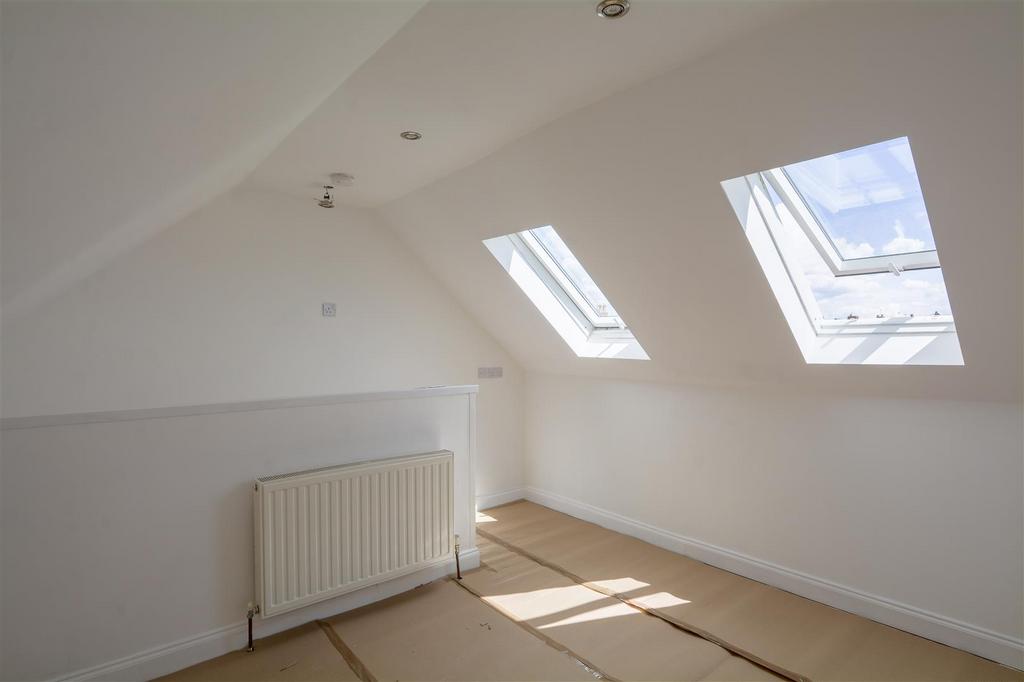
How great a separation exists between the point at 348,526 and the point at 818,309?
2738 mm

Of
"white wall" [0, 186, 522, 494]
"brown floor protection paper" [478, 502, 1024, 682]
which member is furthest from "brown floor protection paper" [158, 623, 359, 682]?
"white wall" [0, 186, 522, 494]

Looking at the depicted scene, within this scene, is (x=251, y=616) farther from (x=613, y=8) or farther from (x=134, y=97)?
(x=613, y=8)

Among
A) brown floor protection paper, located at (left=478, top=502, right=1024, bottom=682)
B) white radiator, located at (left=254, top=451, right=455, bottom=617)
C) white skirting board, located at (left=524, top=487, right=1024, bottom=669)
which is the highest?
white radiator, located at (left=254, top=451, right=455, bottom=617)

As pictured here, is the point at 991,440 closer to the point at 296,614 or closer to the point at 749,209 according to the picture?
the point at 749,209

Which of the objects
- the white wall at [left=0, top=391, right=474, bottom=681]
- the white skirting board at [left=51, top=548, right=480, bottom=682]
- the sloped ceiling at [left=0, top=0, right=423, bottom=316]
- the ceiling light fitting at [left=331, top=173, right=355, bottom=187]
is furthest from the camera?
the ceiling light fitting at [left=331, top=173, right=355, bottom=187]

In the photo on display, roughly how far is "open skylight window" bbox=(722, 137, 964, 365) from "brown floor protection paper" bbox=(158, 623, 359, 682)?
2.70 meters

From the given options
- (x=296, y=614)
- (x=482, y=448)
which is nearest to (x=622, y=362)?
(x=482, y=448)

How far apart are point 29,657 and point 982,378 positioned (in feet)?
13.2

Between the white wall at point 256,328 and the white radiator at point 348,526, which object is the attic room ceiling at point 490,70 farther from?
the white radiator at point 348,526

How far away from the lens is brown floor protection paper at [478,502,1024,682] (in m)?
Answer: 2.44

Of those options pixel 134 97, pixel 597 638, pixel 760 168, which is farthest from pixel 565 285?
pixel 134 97

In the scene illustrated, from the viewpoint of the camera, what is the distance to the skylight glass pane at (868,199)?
234cm

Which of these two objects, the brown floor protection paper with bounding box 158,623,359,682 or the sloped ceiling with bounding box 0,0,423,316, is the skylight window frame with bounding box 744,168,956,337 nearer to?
the sloped ceiling with bounding box 0,0,423,316

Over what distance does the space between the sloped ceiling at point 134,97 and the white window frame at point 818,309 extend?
1.76m
